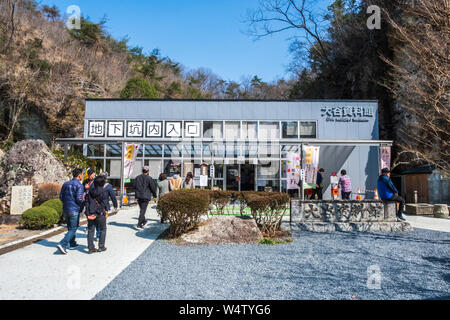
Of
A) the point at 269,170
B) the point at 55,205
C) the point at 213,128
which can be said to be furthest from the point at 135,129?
the point at 55,205

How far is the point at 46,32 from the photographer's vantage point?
1123 inches

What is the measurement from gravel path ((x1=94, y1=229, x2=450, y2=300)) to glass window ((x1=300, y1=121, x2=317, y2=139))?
1049cm

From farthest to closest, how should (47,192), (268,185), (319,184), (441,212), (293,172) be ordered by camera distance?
(268,185), (319,184), (293,172), (441,212), (47,192)

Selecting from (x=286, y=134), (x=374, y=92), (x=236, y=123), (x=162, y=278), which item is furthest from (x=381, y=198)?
(x=374, y=92)

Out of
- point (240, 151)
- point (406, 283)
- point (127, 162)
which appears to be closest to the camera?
point (406, 283)

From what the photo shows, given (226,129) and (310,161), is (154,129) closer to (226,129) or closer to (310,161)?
(226,129)

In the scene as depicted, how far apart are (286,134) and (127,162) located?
30.2ft

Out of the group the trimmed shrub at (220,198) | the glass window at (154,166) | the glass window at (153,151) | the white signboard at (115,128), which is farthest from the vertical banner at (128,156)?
the trimmed shrub at (220,198)

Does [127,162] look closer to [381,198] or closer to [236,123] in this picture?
[236,123]

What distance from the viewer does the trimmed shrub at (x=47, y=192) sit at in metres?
8.83

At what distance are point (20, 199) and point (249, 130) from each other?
11.8 metres

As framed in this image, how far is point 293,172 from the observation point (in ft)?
41.1

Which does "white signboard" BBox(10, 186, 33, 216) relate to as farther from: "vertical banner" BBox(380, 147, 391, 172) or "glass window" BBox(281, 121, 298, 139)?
"vertical banner" BBox(380, 147, 391, 172)

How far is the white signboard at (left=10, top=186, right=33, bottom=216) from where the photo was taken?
27.6 feet
